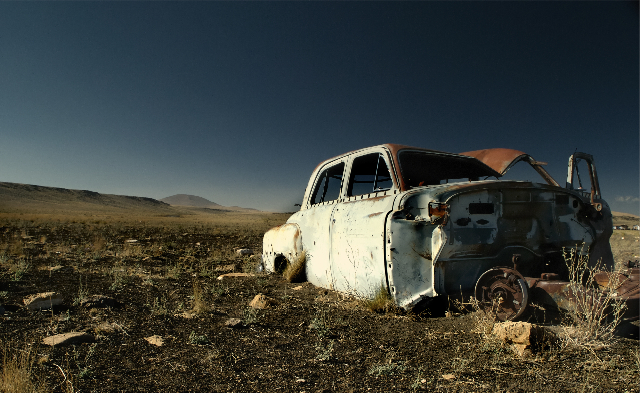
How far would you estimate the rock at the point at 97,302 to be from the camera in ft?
13.2

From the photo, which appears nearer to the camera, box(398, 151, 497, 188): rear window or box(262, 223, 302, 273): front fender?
box(398, 151, 497, 188): rear window

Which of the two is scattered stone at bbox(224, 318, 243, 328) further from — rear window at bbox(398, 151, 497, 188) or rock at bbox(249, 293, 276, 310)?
rear window at bbox(398, 151, 497, 188)

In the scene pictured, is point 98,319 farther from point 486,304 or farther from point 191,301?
point 486,304

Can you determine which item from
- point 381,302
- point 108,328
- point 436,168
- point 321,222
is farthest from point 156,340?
point 436,168

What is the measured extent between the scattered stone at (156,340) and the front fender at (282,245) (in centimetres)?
230

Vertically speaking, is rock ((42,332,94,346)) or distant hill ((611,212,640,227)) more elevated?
distant hill ((611,212,640,227))

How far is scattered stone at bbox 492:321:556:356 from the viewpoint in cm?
256

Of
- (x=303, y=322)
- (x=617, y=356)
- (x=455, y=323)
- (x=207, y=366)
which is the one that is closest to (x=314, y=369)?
(x=207, y=366)

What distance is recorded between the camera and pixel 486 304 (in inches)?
121

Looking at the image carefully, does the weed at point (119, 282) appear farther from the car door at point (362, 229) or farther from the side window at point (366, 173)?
the side window at point (366, 173)

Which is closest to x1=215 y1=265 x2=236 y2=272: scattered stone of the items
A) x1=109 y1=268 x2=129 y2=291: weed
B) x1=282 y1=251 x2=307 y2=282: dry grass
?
x1=109 y1=268 x2=129 y2=291: weed

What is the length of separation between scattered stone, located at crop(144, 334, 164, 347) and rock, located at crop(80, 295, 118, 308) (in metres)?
1.31

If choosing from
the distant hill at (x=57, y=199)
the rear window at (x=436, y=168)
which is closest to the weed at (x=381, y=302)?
the rear window at (x=436, y=168)

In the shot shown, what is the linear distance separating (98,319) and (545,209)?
4.27 m
